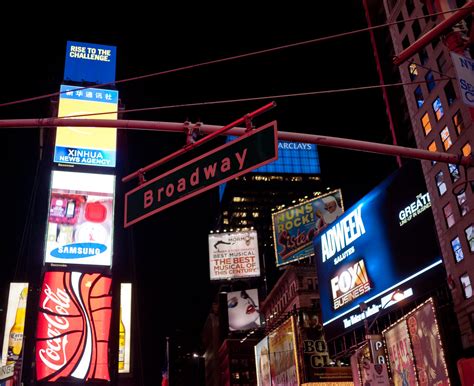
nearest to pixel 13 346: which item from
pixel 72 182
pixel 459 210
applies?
pixel 72 182

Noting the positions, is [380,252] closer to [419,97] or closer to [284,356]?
[284,356]

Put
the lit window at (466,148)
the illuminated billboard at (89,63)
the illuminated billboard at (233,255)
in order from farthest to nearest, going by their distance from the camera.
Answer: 1. the illuminated billboard at (233,255)
2. the lit window at (466,148)
3. the illuminated billboard at (89,63)

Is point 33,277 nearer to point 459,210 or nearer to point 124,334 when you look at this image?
point 124,334

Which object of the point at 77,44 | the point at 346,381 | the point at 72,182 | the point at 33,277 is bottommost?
the point at 346,381

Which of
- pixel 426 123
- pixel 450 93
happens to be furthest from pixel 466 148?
pixel 426 123

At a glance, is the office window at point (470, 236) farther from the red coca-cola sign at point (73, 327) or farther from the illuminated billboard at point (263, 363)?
the red coca-cola sign at point (73, 327)

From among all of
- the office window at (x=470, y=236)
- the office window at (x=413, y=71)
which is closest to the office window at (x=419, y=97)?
the office window at (x=413, y=71)

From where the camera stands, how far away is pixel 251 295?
293 ft

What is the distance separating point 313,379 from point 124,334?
20808 mm

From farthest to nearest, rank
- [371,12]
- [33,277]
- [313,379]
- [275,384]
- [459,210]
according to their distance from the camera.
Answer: [371,12], [275,384], [313,379], [459,210], [33,277]

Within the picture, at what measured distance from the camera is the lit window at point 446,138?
48922mm

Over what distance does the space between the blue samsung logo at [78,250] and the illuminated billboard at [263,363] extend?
33985 millimetres

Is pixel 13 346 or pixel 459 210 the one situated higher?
pixel 459 210

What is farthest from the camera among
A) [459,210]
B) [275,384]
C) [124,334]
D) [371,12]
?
[371,12]
